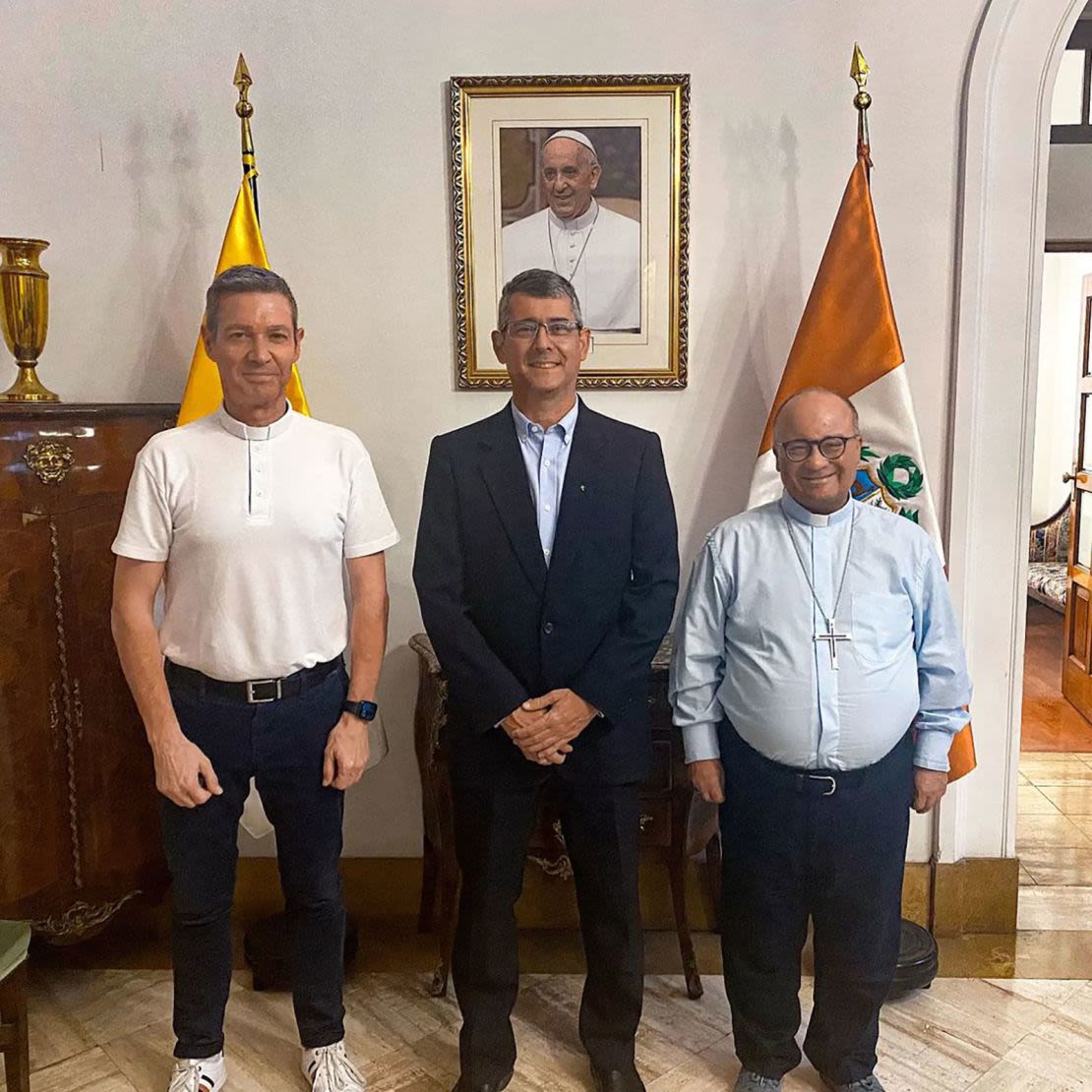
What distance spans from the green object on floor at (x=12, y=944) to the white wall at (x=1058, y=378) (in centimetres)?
717

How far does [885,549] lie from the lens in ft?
6.46

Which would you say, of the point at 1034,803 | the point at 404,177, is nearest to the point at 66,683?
the point at 404,177

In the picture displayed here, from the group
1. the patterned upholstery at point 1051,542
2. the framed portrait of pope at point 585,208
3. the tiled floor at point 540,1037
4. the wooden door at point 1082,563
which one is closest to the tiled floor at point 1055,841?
the tiled floor at point 540,1037

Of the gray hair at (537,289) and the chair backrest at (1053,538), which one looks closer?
the gray hair at (537,289)

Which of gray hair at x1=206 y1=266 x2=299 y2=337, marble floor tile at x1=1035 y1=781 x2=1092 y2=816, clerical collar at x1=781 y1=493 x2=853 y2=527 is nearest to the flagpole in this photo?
gray hair at x1=206 y1=266 x2=299 y2=337

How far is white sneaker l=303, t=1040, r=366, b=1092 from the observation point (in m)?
2.12

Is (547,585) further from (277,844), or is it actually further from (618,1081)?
(618,1081)

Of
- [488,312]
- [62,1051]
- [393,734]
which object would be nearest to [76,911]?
[62,1051]

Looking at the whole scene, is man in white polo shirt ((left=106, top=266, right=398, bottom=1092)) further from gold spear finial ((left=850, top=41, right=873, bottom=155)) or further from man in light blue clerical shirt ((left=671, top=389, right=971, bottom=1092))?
gold spear finial ((left=850, top=41, right=873, bottom=155))

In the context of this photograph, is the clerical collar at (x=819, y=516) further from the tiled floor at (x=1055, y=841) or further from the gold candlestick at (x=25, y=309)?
the gold candlestick at (x=25, y=309)

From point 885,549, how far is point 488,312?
4.07ft

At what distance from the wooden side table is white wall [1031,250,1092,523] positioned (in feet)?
19.6

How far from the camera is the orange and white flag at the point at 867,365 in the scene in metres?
2.42

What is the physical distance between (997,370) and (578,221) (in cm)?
114
